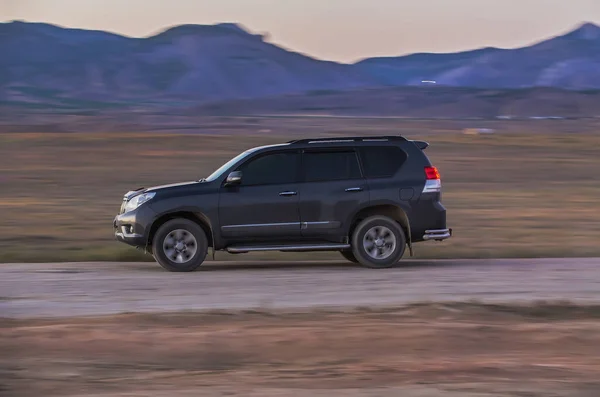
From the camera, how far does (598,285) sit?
13938mm

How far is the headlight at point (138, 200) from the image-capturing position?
599 inches

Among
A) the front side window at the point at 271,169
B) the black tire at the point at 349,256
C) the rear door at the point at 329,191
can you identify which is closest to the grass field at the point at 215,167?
the black tire at the point at 349,256

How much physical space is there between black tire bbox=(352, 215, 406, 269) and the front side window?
1.18 metres

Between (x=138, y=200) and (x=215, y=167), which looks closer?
(x=138, y=200)

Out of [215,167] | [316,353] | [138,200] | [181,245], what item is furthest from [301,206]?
[215,167]

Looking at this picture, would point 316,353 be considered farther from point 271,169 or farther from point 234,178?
point 271,169

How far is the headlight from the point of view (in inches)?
599

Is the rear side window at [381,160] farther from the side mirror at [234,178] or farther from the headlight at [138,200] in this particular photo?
the headlight at [138,200]

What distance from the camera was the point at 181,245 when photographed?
15242mm

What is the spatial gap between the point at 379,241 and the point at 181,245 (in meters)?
2.68

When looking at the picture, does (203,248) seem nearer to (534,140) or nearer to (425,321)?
(425,321)

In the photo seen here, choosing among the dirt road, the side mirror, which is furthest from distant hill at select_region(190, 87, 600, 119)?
the side mirror

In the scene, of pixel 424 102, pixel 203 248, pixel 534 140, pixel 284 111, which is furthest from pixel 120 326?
pixel 424 102

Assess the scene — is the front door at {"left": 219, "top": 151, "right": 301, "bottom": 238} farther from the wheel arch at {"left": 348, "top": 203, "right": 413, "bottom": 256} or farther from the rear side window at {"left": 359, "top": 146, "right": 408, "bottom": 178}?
the rear side window at {"left": 359, "top": 146, "right": 408, "bottom": 178}
